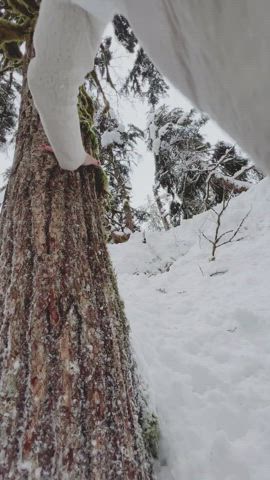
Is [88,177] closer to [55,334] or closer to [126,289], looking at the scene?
[55,334]

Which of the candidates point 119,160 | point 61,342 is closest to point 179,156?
point 119,160

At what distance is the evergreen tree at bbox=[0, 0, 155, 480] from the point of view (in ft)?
3.76

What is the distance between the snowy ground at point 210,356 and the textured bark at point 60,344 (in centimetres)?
30

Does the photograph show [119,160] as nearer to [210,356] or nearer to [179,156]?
[179,156]

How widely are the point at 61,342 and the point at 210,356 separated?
1290 mm

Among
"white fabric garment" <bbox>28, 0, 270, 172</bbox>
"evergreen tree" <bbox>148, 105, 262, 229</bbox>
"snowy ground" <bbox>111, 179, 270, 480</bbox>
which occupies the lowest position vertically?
"snowy ground" <bbox>111, 179, 270, 480</bbox>

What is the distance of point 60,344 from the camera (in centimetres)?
134

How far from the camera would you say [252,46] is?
478 millimetres

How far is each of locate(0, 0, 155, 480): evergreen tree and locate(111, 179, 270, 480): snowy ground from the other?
0.91 feet

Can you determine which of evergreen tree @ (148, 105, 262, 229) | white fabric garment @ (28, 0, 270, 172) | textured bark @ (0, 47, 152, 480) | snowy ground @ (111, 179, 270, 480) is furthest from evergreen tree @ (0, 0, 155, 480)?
evergreen tree @ (148, 105, 262, 229)

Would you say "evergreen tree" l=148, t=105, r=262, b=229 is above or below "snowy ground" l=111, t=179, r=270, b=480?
above

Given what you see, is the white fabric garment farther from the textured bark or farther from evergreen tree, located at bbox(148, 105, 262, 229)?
evergreen tree, located at bbox(148, 105, 262, 229)

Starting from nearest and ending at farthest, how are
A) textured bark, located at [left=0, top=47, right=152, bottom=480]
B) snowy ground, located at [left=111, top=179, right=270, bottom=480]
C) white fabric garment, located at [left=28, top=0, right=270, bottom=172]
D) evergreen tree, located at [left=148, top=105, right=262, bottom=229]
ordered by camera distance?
white fabric garment, located at [left=28, top=0, right=270, bottom=172] < textured bark, located at [left=0, top=47, right=152, bottom=480] < snowy ground, located at [left=111, top=179, right=270, bottom=480] < evergreen tree, located at [left=148, top=105, right=262, bottom=229]

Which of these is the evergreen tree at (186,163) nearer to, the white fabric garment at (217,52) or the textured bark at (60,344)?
the textured bark at (60,344)
